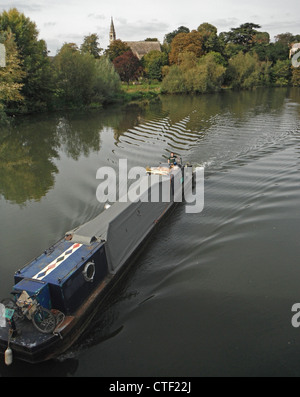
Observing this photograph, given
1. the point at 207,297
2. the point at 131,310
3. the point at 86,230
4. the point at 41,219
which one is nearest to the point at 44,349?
the point at 131,310

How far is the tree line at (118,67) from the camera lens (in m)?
41.0

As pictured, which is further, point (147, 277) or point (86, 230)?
point (147, 277)

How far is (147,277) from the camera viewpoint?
34.4 ft

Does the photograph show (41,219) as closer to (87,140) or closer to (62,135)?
(87,140)

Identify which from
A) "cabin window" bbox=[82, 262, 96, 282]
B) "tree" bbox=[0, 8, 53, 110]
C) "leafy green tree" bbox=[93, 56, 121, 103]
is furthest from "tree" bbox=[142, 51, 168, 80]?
"cabin window" bbox=[82, 262, 96, 282]

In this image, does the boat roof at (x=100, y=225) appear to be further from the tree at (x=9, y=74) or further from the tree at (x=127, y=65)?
the tree at (x=127, y=65)

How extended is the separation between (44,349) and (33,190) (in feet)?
39.6

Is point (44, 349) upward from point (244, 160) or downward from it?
downward

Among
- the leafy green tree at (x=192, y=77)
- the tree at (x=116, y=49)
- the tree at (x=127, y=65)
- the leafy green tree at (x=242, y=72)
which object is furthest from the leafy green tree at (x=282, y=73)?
the tree at (x=116, y=49)

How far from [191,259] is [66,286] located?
199 inches

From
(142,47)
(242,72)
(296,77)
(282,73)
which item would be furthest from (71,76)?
(296,77)

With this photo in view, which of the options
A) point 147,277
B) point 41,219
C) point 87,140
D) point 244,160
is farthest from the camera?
point 87,140
